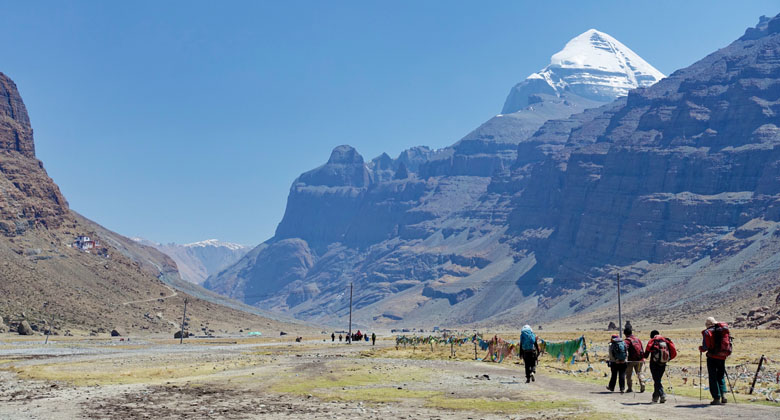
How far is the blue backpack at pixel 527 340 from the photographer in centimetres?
3062

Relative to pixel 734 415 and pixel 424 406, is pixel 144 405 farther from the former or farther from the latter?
pixel 734 415

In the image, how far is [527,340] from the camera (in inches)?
1212

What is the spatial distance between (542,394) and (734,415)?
26.1ft

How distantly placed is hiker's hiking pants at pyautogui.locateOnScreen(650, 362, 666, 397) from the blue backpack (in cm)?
724

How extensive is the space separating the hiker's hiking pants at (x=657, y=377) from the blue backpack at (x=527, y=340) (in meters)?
7.24

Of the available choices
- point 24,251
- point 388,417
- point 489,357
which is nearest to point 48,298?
point 24,251

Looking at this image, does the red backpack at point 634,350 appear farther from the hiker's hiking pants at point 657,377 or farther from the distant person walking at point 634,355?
the hiker's hiking pants at point 657,377

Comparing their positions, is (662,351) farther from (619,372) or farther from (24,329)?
(24,329)

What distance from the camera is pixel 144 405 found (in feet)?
85.4

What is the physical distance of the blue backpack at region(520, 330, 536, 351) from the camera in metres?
30.6

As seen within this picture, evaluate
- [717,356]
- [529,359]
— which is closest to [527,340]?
[529,359]

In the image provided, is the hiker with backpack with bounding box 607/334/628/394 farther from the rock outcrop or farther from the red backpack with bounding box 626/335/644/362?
the rock outcrop

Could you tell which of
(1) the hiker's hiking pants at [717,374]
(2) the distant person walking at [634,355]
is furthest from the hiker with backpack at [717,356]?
(2) the distant person walking at [634,355]

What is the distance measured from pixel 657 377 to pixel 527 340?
796cm
